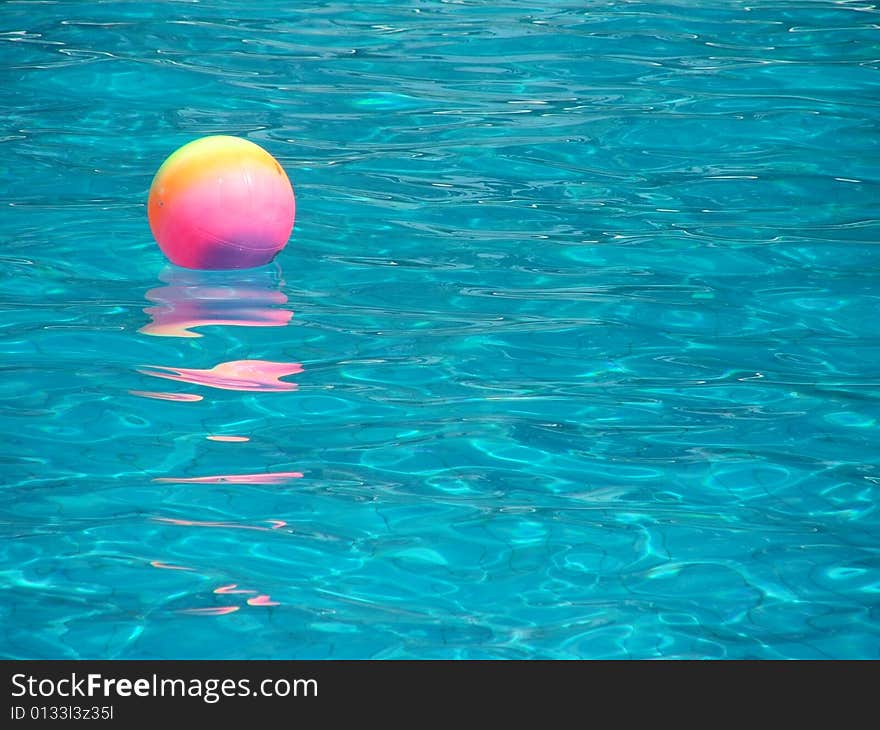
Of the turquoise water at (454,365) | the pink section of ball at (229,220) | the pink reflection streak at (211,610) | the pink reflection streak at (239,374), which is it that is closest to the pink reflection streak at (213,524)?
the turquoise water at (454,365)

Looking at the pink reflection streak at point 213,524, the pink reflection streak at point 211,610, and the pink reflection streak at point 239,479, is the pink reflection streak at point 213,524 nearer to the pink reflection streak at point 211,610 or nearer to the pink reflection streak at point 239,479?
the pink reflection streak at point 239,479

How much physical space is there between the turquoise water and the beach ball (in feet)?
0.73

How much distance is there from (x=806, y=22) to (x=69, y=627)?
28.7 feet

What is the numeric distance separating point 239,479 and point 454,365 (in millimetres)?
1209

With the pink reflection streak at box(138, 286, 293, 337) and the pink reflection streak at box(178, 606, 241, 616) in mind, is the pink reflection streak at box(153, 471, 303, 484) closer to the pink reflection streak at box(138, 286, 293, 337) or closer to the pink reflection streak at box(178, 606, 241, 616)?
the pink reflection streak at box(178, 606, 241, 616)

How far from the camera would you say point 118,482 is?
165 inches

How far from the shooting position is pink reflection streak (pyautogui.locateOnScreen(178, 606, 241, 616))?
11.6ft

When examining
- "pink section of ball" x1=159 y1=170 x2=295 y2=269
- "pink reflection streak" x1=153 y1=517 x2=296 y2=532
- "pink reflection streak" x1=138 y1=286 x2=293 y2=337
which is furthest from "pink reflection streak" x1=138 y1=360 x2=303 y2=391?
"pink reflection streak" x1=153 y1=517 x2=296 y2=532

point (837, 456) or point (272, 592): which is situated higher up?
point (837, 456)

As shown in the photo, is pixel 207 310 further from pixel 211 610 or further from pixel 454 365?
pixel 211 610
